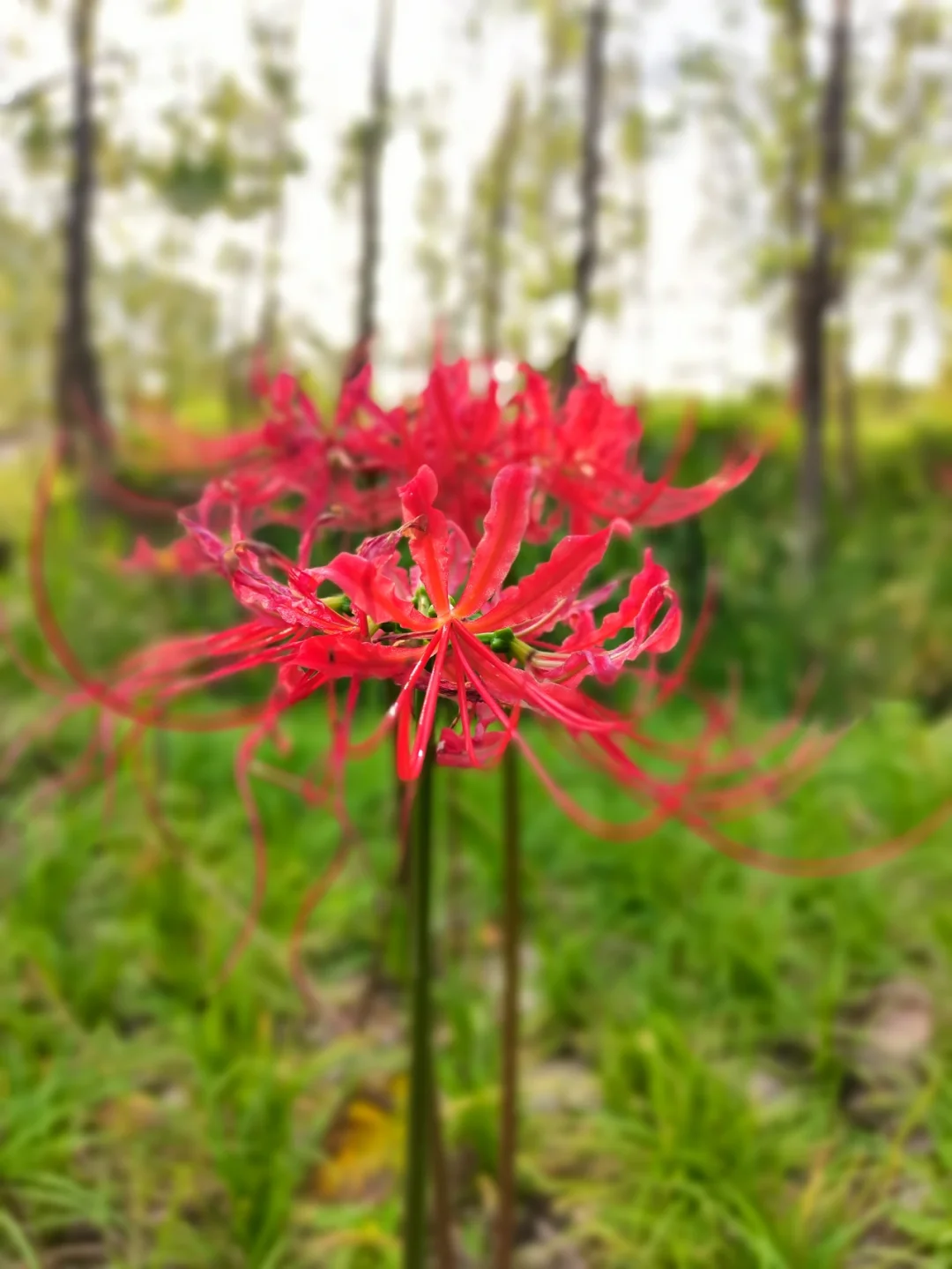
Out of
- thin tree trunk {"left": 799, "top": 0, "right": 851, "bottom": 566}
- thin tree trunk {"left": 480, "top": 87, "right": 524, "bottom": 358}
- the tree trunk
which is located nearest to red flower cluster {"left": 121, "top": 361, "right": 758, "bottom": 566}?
thin tree trunk {"left": 799, "top": 0, "right": 851, "bottom": 566}

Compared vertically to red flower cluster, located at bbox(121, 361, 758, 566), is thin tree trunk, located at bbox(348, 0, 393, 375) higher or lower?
higher

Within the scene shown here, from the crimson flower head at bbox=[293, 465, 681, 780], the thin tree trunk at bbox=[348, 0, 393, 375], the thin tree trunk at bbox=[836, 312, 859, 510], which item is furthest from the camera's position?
the thin tree trunk at bbox=[836, 312, 859, 510]

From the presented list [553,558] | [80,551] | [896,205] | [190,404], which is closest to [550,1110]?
[553,558]

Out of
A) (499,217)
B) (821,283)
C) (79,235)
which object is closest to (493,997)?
(821,283)

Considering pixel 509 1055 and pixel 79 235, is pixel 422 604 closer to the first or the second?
pixel 509 1055

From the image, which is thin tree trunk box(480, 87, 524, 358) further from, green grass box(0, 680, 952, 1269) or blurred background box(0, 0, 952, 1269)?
green grass box(0, 680, 952, 1269)

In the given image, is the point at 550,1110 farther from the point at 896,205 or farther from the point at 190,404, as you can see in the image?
the point at 190,404
